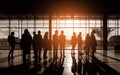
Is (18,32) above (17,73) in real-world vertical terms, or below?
above

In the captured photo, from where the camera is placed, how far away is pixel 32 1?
22.6 metres

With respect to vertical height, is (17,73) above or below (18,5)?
below

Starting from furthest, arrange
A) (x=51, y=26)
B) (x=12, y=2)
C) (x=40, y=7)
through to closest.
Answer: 1. (x=51, y=26)
2. (x=40, y=7)
3. (x=12, y=2)

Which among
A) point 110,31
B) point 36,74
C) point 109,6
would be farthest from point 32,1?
point 110,31

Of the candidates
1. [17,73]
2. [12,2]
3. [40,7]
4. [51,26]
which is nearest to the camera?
[17,73]

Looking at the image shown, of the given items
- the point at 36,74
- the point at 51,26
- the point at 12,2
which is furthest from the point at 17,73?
the point at 51,26

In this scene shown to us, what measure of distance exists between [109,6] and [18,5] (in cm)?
703

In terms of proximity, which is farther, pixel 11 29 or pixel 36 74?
pixel 11 29

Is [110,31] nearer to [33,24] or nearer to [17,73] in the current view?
[33,24]

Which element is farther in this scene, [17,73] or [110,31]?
[110,31]

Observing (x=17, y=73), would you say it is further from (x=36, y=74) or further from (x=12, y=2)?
(x=12, y=2)

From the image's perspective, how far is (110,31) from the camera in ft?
145

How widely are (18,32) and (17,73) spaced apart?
31425mm

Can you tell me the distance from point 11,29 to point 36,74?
3169 cm
